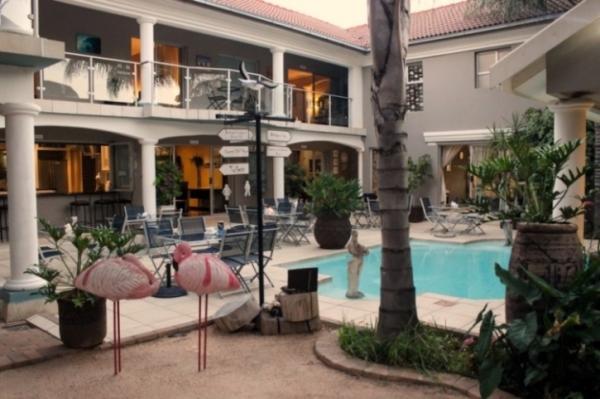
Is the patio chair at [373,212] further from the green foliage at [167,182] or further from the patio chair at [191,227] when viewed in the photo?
the patio chair at [191,227]

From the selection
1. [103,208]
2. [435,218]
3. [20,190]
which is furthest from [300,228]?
[20,190]

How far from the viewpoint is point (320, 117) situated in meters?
18.7

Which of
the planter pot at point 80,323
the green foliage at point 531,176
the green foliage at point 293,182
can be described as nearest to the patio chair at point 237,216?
the planter pot at point 80,323

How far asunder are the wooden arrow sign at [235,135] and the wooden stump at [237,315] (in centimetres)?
178

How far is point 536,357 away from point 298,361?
201 cm

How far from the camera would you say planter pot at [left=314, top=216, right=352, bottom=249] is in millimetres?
11320

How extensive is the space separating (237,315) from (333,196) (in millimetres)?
5873

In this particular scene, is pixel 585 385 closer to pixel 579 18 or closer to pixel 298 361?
pixel 298 361

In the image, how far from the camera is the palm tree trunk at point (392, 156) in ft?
15.0

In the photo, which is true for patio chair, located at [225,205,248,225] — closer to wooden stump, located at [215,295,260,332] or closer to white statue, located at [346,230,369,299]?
white statue, located at [346,230,369,299]

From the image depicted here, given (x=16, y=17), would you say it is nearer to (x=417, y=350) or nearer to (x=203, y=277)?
(x=203, y=277)

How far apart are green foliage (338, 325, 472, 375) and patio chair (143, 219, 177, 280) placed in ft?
12.3

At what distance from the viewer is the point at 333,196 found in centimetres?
1120

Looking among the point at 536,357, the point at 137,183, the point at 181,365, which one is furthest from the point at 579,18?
the point at 137,183
